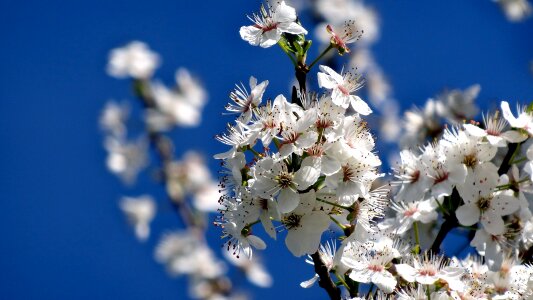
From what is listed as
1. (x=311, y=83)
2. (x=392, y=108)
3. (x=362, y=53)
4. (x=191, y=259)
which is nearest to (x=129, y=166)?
(x=191, y=259)

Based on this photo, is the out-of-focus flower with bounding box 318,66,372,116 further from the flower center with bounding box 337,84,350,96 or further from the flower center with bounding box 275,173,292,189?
the flower center with bounding box 275,173,292,189

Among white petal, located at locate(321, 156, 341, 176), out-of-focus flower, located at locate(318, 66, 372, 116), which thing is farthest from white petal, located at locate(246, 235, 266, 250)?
out-of-focus flower, located at locate(318, 66, 372, 116)

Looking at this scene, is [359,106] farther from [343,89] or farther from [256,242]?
[256,242]

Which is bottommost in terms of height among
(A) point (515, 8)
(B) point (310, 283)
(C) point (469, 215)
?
(B) point (310, 283)

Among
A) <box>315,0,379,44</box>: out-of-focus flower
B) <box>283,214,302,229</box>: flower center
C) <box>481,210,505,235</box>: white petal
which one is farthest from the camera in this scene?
<box>315,0,379,44</box>: out-of-focus flower

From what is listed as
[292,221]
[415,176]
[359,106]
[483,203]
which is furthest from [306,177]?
[483,203]

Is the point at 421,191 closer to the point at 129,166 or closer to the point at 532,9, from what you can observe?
the point at 532,9

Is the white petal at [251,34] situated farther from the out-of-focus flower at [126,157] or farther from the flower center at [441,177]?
the out-of-focus flower at [126,157]
